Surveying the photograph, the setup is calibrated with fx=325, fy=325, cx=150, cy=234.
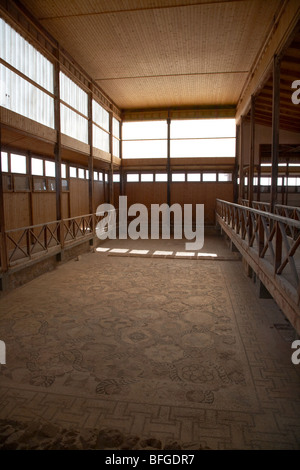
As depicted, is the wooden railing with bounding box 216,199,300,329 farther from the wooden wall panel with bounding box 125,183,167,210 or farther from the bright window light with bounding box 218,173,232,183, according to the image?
the wooden wall panel with bounding box 125,183,167,210

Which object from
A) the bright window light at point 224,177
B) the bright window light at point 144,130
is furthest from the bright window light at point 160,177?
the bright window light at point 224,177

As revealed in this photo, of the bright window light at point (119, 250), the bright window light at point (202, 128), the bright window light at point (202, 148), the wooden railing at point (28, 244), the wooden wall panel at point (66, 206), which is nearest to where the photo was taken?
the wooden railing at point (28, 244)

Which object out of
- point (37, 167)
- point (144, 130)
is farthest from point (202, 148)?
point (37, 167)

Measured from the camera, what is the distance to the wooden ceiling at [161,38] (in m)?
7.16

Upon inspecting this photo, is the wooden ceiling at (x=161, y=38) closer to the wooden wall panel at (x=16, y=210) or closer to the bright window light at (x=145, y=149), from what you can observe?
the bright window light at (x=145, y=149)

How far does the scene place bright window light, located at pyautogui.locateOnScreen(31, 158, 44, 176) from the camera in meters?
9.84

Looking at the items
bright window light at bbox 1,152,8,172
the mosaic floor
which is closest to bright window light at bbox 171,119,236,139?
bright window light at bbox 1,152,8,172

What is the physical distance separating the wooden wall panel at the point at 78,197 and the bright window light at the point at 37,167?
253 cm

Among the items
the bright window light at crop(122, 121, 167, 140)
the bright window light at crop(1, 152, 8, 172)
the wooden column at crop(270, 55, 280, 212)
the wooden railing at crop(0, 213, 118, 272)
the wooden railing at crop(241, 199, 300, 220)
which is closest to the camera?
the wooden column at crop(270, 55, 280, 212)

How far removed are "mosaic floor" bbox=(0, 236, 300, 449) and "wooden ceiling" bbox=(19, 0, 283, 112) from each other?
20.2ft

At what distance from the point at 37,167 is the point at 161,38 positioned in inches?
202

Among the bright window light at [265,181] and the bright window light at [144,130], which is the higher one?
the bright window light at [144,130]

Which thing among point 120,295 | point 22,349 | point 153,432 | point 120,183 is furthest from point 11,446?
point 120,183

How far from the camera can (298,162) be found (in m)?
14.7
